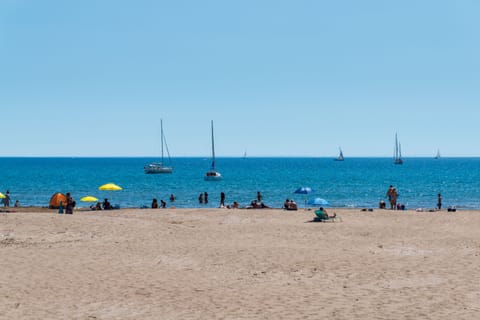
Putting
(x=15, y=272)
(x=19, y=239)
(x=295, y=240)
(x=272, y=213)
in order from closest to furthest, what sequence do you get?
(x=15, y=272) → (x=19, y=239) → (x=295, y=240) → (x=272, y=213)

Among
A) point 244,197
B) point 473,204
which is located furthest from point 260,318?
point 244,197

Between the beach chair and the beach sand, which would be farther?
the beach chair

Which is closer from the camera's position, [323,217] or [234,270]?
[234,270]

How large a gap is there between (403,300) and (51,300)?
28.3 feet

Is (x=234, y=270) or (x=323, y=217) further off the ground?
(x=323, y=217)

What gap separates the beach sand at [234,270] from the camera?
12688 mm

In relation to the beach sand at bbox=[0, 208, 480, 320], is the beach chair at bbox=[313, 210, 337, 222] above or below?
above

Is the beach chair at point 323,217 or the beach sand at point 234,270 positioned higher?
the beach chair at point 323,217

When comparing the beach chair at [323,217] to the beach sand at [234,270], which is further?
the beach chair at [323,217]

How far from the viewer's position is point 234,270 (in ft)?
56.6

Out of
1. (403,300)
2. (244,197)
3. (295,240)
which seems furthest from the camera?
(244,197)

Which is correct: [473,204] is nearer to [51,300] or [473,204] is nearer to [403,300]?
[403,300]

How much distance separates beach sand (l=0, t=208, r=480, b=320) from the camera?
41.6 feet

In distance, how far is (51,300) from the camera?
13391 mm
